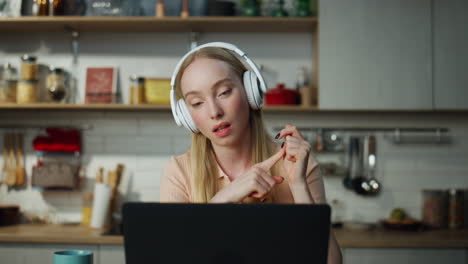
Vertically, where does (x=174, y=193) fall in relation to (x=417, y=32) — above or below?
below

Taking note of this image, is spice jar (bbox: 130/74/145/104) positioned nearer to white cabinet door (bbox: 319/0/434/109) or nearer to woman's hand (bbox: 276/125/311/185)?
white cabinet door (bbox: 319/0/434/109)

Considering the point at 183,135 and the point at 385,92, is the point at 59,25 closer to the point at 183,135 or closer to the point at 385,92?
the point at 183,135

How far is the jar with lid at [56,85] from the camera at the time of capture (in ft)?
11.5

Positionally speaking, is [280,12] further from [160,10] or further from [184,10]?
[160,10]

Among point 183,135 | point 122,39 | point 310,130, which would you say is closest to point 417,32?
point 310,130

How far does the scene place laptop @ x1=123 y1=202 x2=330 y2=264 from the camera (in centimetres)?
88

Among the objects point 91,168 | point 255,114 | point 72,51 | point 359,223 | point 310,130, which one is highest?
point 72,51

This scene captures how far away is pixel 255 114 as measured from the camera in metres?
1.49

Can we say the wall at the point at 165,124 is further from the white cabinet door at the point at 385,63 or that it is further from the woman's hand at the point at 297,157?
the woman's hand at the point at 297,157

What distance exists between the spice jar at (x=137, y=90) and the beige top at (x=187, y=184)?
6.33ft

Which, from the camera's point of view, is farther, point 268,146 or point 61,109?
point 61,109

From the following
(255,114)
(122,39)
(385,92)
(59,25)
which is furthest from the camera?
(122,39)

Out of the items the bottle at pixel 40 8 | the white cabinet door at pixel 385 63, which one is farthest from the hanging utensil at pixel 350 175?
the bottle at pixel 40 8

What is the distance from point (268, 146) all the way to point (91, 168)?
2391 millimetres
